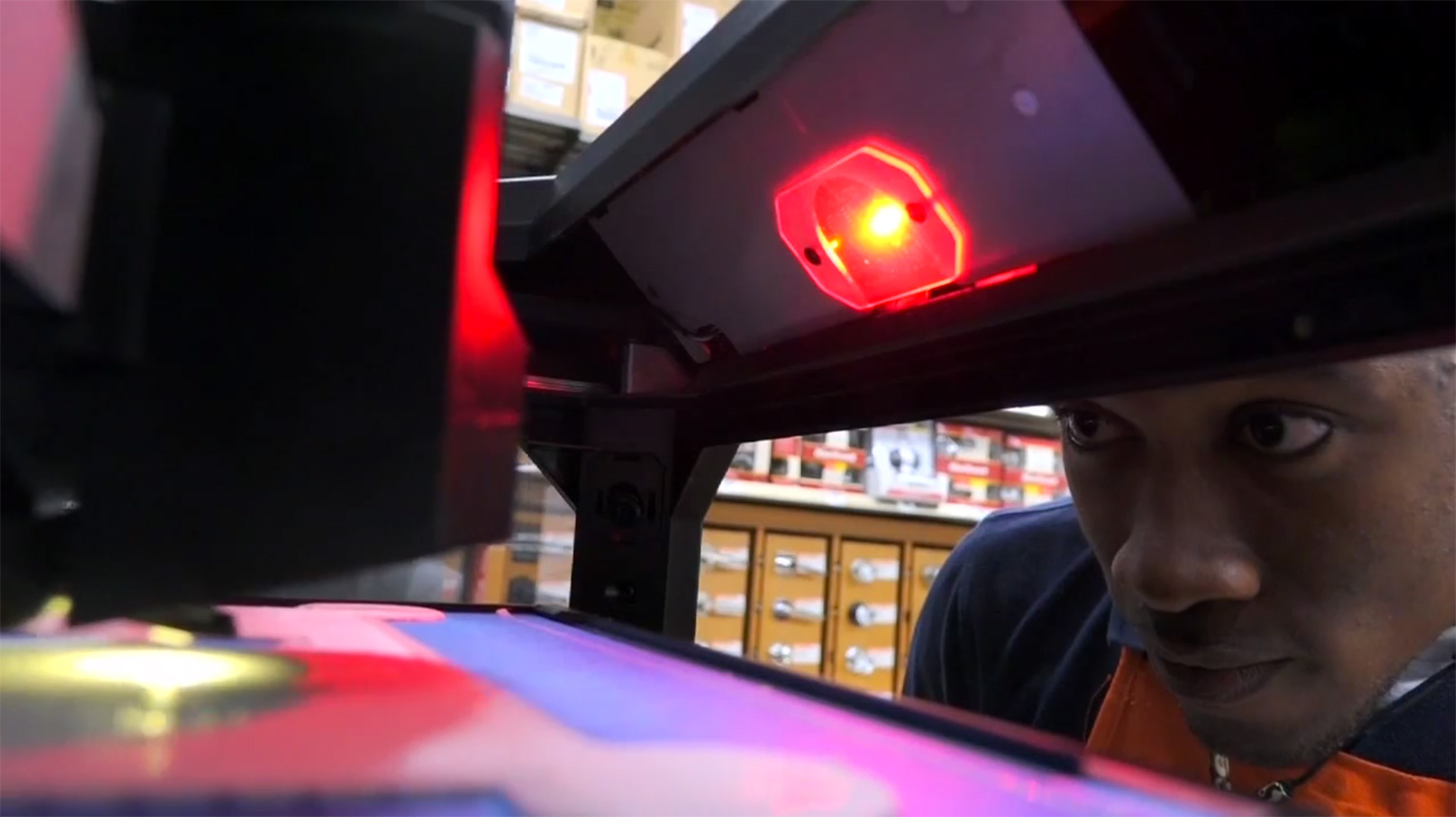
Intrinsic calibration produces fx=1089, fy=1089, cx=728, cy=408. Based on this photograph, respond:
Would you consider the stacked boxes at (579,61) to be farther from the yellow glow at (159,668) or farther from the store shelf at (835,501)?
the yellow glow at (159,668)

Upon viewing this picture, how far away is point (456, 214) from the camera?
285 millimetres

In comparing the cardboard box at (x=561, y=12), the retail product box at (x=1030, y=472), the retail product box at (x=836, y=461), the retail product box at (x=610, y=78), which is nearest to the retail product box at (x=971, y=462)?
the retail product box at (x=1030, y=472)

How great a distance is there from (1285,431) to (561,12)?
135 cm

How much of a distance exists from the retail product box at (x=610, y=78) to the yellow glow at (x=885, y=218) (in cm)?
123

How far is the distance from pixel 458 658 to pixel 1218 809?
0.27m

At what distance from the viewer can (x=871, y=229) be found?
42 centimetres

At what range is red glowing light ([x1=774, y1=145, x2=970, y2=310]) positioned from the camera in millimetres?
398

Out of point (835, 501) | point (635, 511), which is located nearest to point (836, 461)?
point (835, 501)

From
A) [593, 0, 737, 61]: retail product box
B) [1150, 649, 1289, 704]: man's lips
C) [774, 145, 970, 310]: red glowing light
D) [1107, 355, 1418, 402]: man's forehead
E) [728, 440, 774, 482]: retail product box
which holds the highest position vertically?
[593, 0, 737, 61]: retail product box

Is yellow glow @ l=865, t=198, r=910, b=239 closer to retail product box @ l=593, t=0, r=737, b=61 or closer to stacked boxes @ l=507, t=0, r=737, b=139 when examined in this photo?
stacked boxes @ l=507, t=0, r=737, b=139

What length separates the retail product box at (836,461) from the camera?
1.80 m

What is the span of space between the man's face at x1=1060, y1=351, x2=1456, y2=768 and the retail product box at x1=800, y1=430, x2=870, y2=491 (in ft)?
4.15

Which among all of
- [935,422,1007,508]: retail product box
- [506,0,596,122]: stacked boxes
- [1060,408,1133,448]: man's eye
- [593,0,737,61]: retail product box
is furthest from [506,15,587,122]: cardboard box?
[1060,408,1133,448]: man's eye

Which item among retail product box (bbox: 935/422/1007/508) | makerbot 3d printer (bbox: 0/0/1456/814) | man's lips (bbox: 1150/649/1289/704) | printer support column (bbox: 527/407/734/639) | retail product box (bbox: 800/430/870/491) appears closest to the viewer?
makerbot 3d printer (bbox: 0/0/1456/814)
